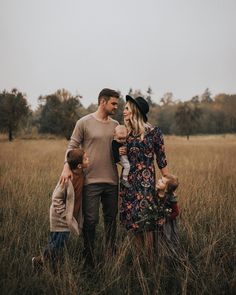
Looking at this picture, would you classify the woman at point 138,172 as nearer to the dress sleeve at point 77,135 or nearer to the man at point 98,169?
the man at point 98,169

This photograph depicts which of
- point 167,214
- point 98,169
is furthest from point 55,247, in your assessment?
point 167,214

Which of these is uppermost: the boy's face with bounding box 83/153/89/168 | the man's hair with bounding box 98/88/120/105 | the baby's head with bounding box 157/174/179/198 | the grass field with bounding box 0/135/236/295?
the man's hair with bounding box 98/88/120/105

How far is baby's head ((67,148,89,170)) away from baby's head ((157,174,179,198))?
2.56 ft

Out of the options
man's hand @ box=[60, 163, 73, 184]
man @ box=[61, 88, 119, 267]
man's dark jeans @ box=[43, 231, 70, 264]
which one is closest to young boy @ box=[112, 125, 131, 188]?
man @ box=[61, 88, 119, 267]

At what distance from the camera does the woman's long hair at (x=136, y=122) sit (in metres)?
3.44

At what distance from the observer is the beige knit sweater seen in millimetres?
3332

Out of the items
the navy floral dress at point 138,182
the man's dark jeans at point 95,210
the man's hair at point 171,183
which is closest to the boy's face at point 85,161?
the man's dark jeans at point 95,210

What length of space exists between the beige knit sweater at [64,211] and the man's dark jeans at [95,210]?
217 millimetres

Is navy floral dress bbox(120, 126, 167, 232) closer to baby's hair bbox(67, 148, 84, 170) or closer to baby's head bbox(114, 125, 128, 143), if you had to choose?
baby's head bbox(114, 125, 128, 143)

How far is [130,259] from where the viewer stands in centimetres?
358

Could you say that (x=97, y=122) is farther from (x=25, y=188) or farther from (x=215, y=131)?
(x=215, y=131)

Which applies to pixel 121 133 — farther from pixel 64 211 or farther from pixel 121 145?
pixel 64 211

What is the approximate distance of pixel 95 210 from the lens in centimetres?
357

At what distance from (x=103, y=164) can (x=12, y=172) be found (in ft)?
15.3
